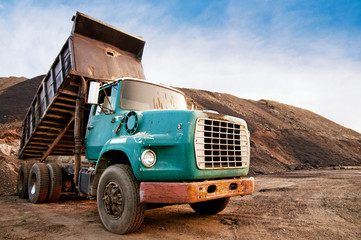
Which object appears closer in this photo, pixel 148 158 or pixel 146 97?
pixel 148 158

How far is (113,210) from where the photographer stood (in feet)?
13.1

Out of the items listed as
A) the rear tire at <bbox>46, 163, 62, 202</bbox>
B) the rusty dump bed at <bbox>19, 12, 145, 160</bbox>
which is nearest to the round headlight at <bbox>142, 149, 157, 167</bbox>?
the rusty dump bed at <bbox>19, 12, 145, 160</bbox>

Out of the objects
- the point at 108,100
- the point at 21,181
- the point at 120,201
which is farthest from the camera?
the point at 21,181

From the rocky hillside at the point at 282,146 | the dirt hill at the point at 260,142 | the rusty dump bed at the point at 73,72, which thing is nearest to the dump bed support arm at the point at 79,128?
the rusty dump bed at the point at 73,72

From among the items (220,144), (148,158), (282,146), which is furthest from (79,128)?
(282,146)

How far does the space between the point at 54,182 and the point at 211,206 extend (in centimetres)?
392

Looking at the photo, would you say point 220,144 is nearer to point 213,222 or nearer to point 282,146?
point 213,222

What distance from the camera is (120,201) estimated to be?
3.90 meters

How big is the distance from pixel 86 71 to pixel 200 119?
3562 millimetres

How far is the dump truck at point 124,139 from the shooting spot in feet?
12.0

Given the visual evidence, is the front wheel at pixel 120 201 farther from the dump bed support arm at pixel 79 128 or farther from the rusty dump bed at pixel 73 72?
the rusty dump bed at pixel 73 72

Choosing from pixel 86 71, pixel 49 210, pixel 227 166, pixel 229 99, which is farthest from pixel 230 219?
pixel 229 99

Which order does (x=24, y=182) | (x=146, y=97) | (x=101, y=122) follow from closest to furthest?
(x=146, y=97) → (x=101, y=122) → (x=24, y=182)

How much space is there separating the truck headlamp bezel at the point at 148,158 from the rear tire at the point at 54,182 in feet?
12.8
